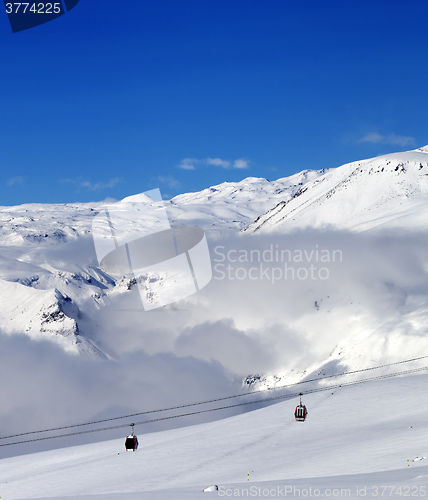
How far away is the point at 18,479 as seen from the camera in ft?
252

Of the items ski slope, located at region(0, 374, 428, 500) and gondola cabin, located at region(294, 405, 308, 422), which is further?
gondola cabin, located at region(294, 405, 308, 422)

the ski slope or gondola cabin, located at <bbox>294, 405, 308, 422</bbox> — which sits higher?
gondola cabin, located at <bbox>294, 405, 308, 422</bbox>

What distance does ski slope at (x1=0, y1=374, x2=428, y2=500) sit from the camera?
4109 cm

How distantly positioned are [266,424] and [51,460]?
41765mm

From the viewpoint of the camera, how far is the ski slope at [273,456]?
41094mm

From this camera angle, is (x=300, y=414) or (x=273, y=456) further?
(x=273, y=456)

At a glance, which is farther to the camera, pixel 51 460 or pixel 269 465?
pixel 51 460

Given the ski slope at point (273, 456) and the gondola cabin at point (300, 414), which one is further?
the gondola cabin at point (300, 414)

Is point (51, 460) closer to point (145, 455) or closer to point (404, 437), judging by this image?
point (145, 455)

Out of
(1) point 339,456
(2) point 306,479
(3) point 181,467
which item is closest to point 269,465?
(1) point 339,456

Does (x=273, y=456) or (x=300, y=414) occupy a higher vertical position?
(x=300, y=414)

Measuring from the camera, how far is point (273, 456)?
64.0m

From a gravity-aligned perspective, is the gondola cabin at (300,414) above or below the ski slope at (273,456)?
above

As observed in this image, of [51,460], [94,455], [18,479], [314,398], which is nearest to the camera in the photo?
[18,479]
